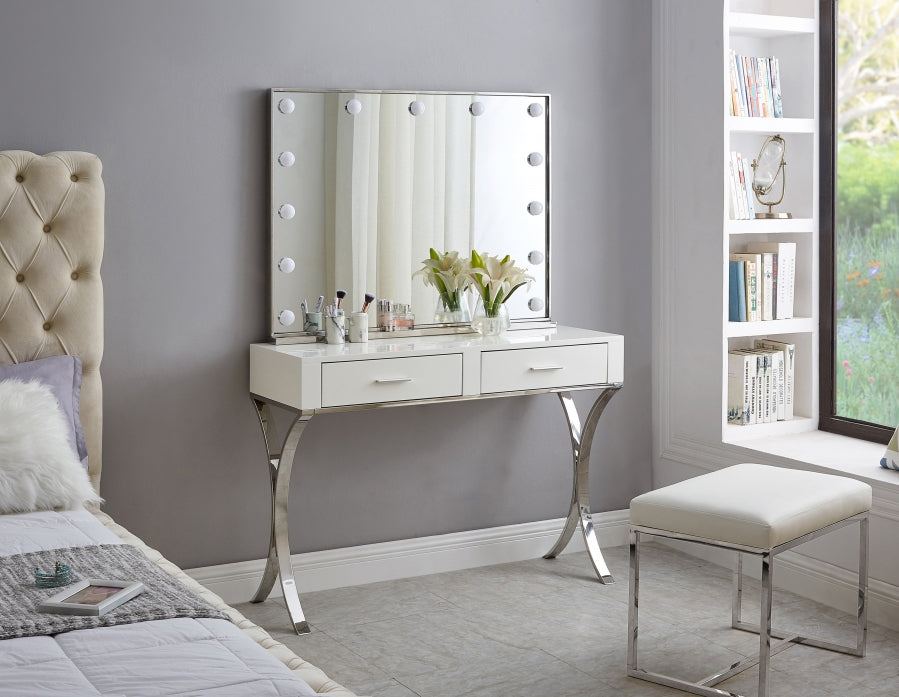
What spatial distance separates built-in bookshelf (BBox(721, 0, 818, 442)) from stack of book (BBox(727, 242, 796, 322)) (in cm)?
1

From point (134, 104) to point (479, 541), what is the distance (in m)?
1.86

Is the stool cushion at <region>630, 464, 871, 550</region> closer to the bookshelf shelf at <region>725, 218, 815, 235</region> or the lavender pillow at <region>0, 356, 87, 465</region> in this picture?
the bookshelf shelf at <region>725, 218, 815, 235</region>

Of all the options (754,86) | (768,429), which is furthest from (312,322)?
(754,86)

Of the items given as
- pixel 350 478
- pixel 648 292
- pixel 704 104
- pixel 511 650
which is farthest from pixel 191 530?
pixel 704 104

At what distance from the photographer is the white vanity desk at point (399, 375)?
3148mm

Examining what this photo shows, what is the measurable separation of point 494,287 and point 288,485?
927 mm

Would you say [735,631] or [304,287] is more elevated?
[304,287]

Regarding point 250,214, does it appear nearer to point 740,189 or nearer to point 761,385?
point 740,189

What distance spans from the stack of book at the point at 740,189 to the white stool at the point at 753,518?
1.19 m

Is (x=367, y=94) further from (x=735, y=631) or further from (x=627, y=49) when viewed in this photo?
(x=735, y=631)

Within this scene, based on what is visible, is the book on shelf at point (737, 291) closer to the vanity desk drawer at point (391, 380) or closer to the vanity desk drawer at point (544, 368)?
the vanity desk drawer at point (544, 368)

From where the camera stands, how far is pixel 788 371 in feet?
13.1

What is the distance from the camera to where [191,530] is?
3.43 m

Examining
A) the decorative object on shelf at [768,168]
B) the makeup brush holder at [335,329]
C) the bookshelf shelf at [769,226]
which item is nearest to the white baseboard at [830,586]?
the bookshelf shelf at [769,226]
